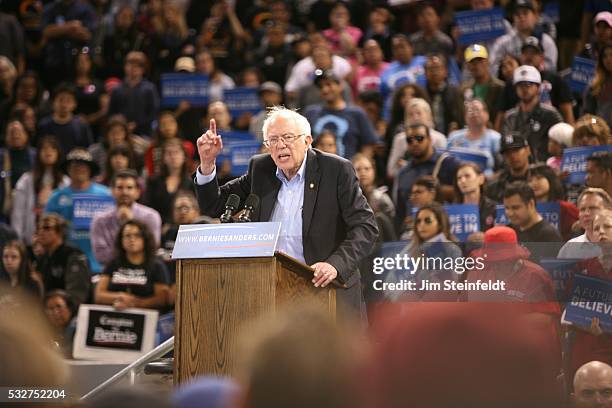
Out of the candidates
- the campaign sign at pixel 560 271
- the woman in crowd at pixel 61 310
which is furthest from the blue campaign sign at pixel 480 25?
the campaign sign at pixel 560 271

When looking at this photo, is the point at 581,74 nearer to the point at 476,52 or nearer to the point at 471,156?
the point at 476,52

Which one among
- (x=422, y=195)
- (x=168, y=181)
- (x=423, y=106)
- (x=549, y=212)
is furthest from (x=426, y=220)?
(x=168, y=181)

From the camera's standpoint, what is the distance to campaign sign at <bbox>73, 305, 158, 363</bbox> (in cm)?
742

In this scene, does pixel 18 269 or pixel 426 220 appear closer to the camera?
pixel 426 220

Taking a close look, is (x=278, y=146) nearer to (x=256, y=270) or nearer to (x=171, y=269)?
(x=256, y=270)

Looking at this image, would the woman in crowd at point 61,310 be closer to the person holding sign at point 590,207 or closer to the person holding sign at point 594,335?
the person holding sign at point 590,207

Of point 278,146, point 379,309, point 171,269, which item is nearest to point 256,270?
point 278,146

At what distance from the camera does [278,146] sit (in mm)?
4770

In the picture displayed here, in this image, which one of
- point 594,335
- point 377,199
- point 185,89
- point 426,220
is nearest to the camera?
point 594,335

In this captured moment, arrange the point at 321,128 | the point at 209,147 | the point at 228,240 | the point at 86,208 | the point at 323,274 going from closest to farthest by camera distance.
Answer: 1. the point at 228,240
2. the point at 323,274
3. the point at 209,147
4. the point at 86,208
5. the point at 321,128

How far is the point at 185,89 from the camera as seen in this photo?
37.6 feet

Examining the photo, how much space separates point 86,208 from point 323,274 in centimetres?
549

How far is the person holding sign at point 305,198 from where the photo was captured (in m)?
4.76

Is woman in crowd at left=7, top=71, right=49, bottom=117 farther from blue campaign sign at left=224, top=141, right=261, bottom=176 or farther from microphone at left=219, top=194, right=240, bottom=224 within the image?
microphone at left=219, top=194, right=240, bottom=224
